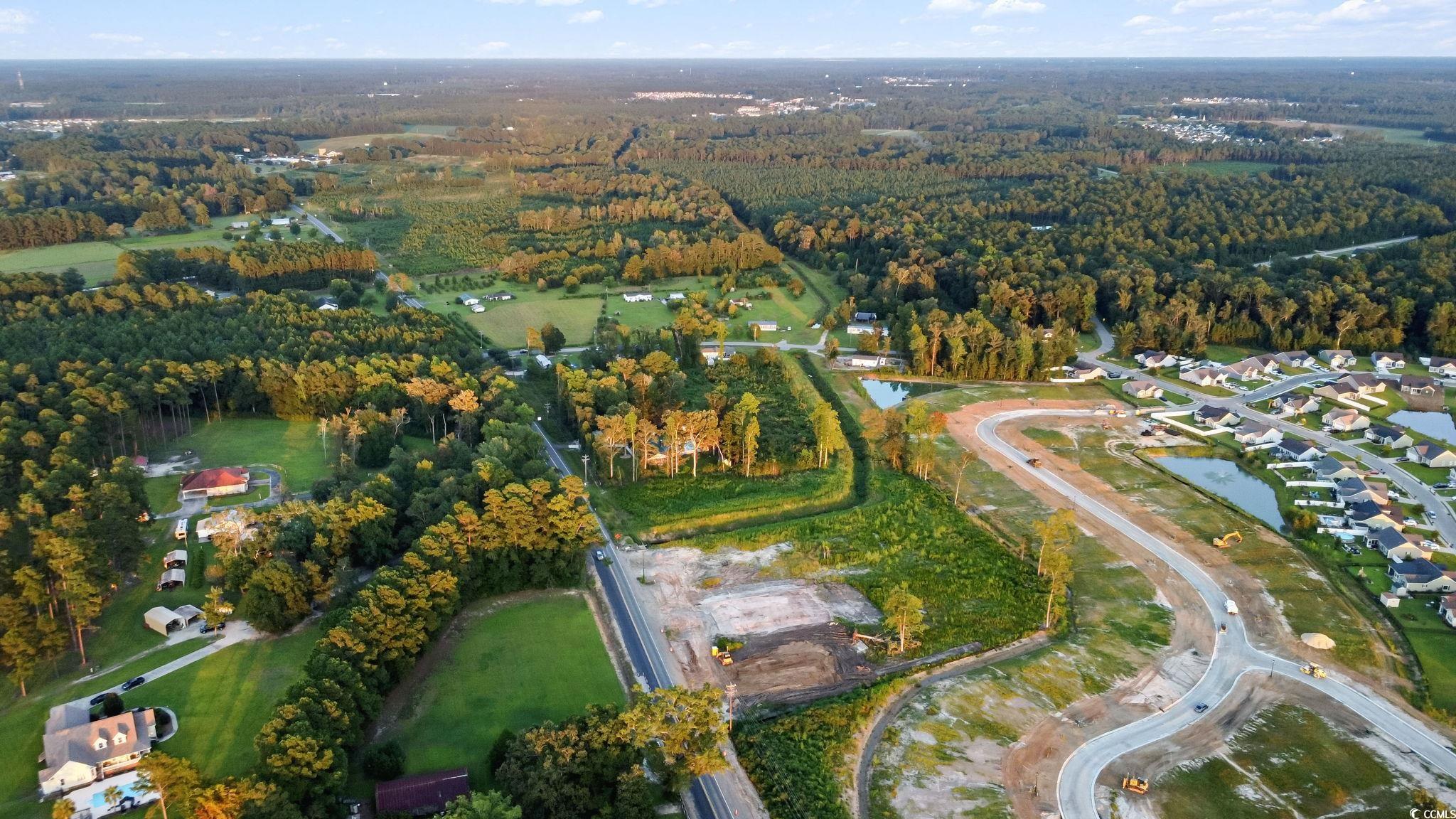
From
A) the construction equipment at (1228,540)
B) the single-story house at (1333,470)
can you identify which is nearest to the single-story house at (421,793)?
the construction equipment at (1228,540)

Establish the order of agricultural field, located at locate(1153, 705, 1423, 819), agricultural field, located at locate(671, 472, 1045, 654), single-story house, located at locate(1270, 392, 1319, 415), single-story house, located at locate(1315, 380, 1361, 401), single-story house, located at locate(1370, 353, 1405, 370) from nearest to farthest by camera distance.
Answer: agricultural field, located at locate(1153, 705, 1423, 819) → agricultural field, located at locate(671, 472, 1045, 654) → single-story house, located at locate(1270, 392, 1319, 415) → single-story house, located at locate(1315, 380, 1361, 401) → single-story house, located at locate(1370, 353, 1405, 370)

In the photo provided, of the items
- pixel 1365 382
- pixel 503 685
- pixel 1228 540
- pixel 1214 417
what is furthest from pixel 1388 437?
pixel 503 685

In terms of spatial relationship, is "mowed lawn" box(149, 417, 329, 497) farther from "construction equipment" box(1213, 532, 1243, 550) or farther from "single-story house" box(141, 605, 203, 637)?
"construction equipment" box(1213, 532, 1243, 550)

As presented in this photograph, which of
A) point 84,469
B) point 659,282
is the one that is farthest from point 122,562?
point 659,282

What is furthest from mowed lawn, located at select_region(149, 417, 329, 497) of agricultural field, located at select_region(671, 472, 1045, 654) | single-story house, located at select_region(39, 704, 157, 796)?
agricultural field, located at select_region(671, 472, 1045, 654)

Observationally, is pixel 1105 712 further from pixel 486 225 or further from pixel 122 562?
pixel 486 225

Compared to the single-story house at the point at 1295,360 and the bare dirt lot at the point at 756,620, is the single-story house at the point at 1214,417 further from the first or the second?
the bare dirt lot at the point at 756,620
